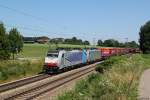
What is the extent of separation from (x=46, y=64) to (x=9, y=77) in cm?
635

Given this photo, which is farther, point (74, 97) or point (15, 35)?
point (15, 35)

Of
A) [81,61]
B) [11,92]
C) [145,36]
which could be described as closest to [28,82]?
[11,92]

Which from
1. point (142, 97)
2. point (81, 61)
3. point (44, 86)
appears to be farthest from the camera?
point (81, 61)

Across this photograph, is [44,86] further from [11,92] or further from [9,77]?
[9,77]

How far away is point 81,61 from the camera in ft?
181

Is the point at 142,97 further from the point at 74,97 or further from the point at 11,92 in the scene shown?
the point at 11,92

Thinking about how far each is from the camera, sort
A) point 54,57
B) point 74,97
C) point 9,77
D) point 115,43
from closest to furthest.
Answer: point 74,97
point 9,77
point 54,57
point 115,43

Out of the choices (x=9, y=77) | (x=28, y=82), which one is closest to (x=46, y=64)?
(x=9, y=77)

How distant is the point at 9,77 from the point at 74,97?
1963 centimetres

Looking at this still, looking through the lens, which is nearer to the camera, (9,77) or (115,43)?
(9,77)

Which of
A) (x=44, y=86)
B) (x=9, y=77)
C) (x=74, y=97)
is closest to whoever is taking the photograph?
(x=74, y=97)

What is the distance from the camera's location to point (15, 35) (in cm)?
9375

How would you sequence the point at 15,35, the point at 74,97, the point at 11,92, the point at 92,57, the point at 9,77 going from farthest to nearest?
the point at 15,35
the point at 92,57
the point at 9,77
the point at 11,92
the point at 74,97

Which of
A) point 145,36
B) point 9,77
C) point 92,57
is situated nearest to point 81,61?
point 92,57
